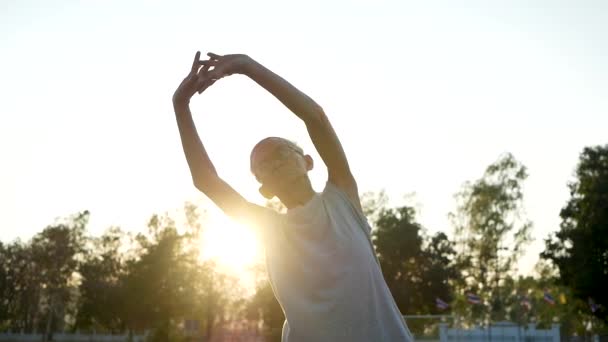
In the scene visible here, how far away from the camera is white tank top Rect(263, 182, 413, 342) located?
1.90 meters

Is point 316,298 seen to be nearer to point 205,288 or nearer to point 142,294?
point 142,294

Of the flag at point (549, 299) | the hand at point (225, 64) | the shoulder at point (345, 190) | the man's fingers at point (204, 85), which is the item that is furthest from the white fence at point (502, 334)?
the hand at point (225, 64)

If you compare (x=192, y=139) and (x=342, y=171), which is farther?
(x=192, y=139)

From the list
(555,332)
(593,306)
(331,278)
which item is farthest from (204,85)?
(593,306)

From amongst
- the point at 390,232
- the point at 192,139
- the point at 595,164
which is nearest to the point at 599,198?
the point at 595,164

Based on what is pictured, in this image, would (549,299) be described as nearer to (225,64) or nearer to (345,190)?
(345,190)

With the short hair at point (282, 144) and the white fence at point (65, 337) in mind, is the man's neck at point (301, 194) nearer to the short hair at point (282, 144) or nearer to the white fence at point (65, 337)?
the short hair at point (282, 144)

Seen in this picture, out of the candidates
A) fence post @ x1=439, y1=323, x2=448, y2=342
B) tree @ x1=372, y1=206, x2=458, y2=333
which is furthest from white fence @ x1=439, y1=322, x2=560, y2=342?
tree @ x1=372, y1=206, x2=458, y2=333

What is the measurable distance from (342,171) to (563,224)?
4300 centimetres

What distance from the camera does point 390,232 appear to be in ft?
218

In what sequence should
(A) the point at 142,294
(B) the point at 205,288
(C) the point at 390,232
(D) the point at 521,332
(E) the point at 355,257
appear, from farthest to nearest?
(C) the point at 390,232, (B) the point at 205,288, (A) the point at 142,294, (D) the point at 521,332, (E) the point at 355,257

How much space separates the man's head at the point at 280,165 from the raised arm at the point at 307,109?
8cm

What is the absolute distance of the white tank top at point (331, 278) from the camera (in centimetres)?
190

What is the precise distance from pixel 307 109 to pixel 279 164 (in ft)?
0.68
